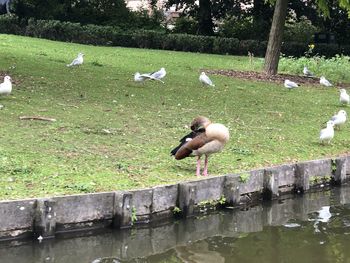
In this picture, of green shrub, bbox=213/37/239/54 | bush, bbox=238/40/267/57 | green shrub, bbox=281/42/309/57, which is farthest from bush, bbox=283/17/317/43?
green shrub, bbox=213/37/239/54

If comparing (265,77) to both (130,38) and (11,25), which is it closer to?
(130,38)

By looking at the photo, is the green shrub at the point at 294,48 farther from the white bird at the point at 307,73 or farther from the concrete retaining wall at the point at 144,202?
the concrete retaining wall at the point at 144,202

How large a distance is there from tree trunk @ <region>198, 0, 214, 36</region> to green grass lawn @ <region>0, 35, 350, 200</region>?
853 inches

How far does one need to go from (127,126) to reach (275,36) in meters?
12.1

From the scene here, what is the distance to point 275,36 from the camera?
22.0 meters

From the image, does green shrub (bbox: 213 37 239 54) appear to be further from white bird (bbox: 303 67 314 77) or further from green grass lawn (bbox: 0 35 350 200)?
green grass lawn (bbox: 0 35 350 200)

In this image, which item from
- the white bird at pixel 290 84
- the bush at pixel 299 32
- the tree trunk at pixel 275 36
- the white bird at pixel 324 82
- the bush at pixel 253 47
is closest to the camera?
the white bird at pixel 290 84

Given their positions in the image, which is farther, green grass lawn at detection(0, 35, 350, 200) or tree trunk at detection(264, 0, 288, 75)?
tree trunk at detection(264, 0, 288, 75)

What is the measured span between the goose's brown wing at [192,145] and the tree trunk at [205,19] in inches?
1327

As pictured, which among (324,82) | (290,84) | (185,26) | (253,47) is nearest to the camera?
(290,84)

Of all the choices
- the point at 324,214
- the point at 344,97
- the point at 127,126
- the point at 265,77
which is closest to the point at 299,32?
the point at 265,77

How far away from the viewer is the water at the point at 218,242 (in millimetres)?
6656

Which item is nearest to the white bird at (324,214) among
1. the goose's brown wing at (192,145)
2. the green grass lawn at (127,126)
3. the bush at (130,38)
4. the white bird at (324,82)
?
the green grass lawn at (127,126)

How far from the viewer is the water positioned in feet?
21.8
